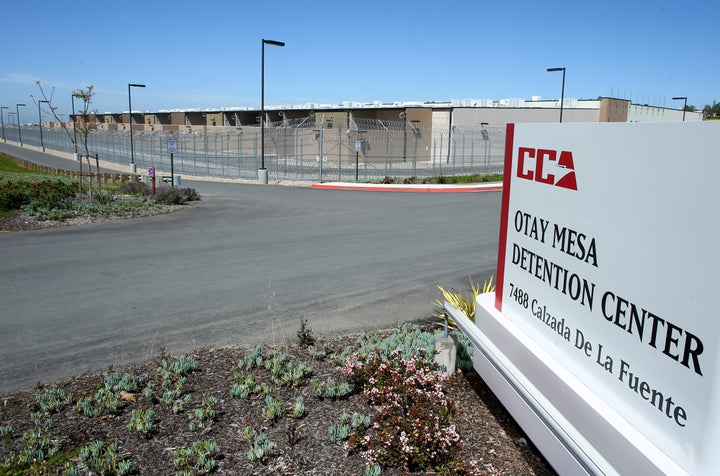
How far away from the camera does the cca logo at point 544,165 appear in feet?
10.2

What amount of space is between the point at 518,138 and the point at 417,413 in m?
1.88

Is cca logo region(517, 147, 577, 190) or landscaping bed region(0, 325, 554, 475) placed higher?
cca logo region(517, 147, 577, 190)

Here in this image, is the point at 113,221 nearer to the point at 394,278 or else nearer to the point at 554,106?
the point at 394,278

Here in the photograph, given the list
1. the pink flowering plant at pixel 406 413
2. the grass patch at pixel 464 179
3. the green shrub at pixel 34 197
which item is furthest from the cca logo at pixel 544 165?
the grass patch at pixel 464 179

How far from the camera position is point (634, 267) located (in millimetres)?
2518

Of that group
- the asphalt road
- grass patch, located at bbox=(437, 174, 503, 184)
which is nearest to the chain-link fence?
grass patch, located at bbox=(437, 174, 503, 184)

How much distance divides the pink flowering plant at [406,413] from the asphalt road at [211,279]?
183 cm

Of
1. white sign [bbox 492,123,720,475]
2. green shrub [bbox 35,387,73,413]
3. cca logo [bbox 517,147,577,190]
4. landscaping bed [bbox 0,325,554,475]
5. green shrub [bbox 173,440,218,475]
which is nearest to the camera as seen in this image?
white sign [bbox 492,123,720,475]

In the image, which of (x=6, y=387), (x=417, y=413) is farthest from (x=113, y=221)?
(x=417, y=413)

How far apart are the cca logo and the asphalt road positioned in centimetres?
332

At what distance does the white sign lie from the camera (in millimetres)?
2098

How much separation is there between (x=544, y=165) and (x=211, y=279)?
6600 mm

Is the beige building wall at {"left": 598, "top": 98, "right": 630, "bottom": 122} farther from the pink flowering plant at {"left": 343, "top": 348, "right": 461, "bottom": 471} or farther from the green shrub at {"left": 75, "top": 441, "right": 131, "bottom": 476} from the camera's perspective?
the green shrub at {"left": 75, "top": 441, "right": 131, "bottom": 476}

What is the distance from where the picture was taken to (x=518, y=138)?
3.71 meters
